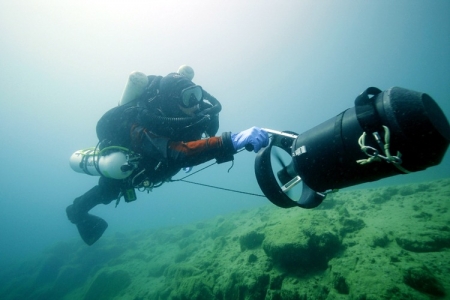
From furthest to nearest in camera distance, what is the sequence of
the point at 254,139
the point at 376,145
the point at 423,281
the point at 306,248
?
the point at 306,248, the point at 423,281, the point at 254,139, the point at 376,145

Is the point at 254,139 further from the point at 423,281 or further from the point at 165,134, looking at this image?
the point at 423,281

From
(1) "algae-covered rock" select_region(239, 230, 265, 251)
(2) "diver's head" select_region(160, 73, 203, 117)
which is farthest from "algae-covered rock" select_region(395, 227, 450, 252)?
(2) "diver's head" select_region(160, 73, 203, 117)

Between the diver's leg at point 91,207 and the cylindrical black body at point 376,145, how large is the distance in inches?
190

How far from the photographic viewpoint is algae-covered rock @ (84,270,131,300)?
12195 millimetres

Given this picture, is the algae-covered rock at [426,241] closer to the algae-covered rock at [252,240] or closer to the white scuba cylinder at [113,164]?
the algae-covered rock at [252,240]

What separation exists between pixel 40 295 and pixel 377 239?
21390 mm

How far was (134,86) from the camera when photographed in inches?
173

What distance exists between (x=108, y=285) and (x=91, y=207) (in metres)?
9.73

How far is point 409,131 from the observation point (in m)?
1.45

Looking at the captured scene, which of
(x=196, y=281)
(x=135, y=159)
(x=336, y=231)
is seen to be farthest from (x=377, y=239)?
(x=135, y=159)

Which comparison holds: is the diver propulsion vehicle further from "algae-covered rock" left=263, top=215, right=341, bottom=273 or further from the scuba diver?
"algae-covered rock" left=263, top=215, right=341, bottom=273

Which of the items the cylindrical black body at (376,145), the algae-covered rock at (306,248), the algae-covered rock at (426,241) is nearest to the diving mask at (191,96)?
the cylindrical black body at (376,145)

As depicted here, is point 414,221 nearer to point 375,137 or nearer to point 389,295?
point 389,295

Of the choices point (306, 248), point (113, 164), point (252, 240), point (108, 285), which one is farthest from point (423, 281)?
point (108, 285)
